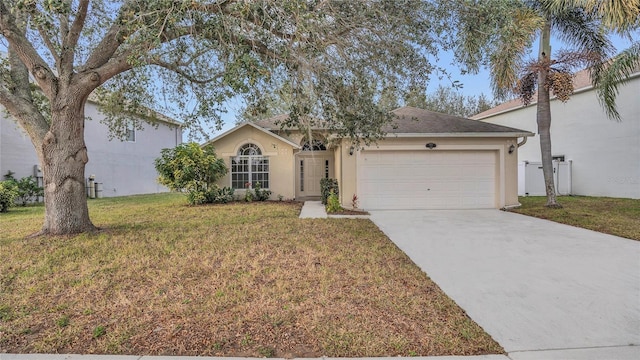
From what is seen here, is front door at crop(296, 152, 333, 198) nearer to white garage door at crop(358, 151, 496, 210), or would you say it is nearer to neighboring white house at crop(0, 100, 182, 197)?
white garage door at crop(358, 151, 496, 210)

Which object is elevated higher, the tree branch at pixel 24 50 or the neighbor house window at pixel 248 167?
the tree branch at pixel 24 50

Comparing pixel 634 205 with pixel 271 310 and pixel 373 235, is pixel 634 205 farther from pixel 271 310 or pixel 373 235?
pixel 271 310

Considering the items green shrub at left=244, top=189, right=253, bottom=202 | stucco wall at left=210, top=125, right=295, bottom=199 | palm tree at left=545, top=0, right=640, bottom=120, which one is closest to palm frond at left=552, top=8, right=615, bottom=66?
palm tree at left=545, top=0, right=640, bottom=120

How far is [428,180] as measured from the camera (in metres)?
Result: 12.0

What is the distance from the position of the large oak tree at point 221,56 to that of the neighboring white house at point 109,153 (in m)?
5.64

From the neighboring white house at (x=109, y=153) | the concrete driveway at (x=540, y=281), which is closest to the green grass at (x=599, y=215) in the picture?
the concrete driveway at (x=540, y=281)

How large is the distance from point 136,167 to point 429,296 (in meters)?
21.3

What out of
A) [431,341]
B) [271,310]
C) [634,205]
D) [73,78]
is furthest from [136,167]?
[634,205]

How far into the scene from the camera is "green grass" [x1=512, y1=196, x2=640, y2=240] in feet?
26.3

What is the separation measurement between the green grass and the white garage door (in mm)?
1552

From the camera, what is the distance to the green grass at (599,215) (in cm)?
803

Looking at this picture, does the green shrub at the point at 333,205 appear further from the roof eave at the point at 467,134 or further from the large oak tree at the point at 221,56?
the large oak tree at the point at 221,56

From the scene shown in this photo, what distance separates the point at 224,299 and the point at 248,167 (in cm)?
1109

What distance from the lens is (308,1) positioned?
535cm
